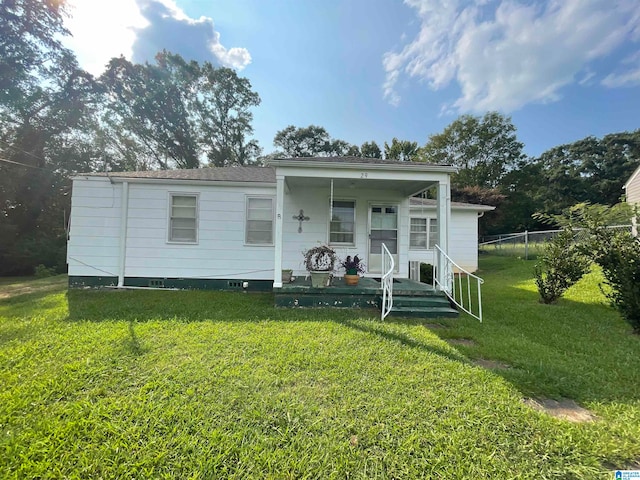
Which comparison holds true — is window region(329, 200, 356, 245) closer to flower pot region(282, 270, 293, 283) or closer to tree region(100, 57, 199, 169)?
flower pot region(282, 270, 293, 283)

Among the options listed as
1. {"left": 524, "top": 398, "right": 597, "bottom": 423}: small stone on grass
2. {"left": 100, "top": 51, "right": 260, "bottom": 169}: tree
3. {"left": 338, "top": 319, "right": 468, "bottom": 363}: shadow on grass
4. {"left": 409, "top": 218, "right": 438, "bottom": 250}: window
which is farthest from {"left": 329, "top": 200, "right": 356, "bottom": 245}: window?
{"left": 100, "top": 51, "right": 260, "bottom": 169}: tree

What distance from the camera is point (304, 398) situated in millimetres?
2641

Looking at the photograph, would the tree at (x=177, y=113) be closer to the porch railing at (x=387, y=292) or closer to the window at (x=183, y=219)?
the window at (x=183, y=219)

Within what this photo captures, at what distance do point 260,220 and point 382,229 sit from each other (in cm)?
341

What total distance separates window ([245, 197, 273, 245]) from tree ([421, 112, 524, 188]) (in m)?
25.5

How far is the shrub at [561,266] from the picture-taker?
6.24m

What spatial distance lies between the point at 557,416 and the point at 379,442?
5.63 feet

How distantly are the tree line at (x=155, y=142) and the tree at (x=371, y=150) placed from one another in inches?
5.4

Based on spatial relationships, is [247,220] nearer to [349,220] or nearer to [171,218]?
[171,218]

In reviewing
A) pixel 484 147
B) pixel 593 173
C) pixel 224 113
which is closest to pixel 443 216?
pixel 224 113

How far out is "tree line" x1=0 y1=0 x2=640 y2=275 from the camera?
16328mm

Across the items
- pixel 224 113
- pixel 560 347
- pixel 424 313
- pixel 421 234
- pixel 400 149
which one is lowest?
pixel 560 347

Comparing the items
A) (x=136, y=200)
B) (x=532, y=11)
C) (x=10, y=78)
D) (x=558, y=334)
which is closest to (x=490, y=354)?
(x=558, y=334)

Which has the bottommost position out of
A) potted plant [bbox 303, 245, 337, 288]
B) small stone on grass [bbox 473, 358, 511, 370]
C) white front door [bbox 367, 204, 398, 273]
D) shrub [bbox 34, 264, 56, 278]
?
small stone on grass [bbox 473, 358, 511, 370]
